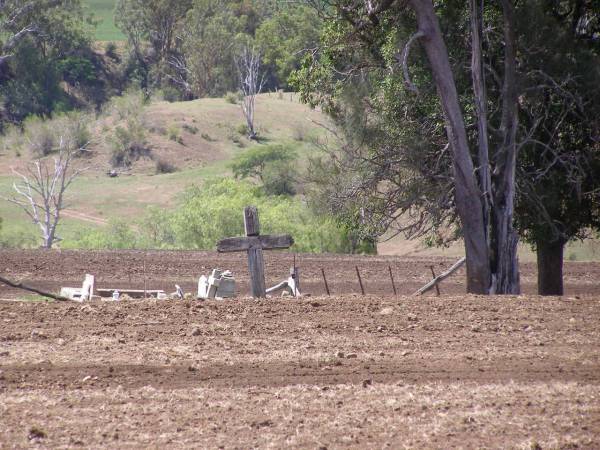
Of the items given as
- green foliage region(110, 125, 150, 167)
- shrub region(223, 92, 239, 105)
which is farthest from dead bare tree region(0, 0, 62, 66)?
shrub region(223, 92, 239, 105)

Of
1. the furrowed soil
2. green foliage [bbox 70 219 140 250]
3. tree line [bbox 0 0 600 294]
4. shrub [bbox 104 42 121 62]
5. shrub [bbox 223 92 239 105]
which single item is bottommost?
the furrowed soil

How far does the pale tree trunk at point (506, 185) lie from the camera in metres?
16.0

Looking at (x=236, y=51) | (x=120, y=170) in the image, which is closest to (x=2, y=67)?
(x=236, y=51)

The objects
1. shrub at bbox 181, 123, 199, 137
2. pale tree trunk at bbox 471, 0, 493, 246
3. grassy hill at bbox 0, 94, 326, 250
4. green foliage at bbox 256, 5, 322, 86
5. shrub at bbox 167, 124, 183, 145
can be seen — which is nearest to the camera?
pale tree trunk at bbox 471, 0, 493, 246

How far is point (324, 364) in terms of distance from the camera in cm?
877

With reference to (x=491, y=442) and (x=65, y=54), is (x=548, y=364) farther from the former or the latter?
(x=65, y=54)

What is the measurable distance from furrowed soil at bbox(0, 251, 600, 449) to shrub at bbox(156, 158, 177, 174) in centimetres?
5175

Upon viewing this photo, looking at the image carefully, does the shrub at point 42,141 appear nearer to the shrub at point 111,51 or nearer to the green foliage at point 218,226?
the green foliage at point 218,226

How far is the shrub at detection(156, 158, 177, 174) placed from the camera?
6275 centimetres

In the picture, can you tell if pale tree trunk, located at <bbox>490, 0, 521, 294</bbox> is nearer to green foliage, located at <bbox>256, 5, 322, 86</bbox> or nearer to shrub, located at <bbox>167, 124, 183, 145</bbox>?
green foliage, located at <bbox>256, 5, 322, 86</bbox>

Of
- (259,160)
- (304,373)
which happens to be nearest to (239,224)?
(259,160)

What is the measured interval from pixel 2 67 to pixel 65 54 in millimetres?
9237

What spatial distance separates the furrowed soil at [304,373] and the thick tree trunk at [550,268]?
6.57 m

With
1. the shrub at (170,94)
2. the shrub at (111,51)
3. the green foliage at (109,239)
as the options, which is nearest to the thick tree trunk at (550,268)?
the green foliage at (109,239)
